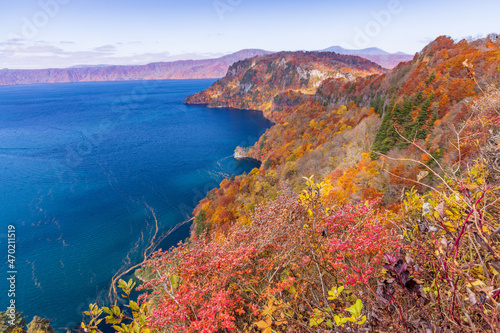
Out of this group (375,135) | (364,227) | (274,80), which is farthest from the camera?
(274,80)

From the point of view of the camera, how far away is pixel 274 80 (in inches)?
7018

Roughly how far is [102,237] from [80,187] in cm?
1782

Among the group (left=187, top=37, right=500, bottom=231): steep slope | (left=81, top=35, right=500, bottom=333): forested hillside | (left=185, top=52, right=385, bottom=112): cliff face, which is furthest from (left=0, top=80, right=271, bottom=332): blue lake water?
(left=185, top=52, right=385, bottom=112): cliff face

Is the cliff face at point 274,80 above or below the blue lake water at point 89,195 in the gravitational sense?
above

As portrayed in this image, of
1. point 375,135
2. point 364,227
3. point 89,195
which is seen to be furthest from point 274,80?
point 364,227

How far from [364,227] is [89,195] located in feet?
166

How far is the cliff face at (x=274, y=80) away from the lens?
15725 centimetres

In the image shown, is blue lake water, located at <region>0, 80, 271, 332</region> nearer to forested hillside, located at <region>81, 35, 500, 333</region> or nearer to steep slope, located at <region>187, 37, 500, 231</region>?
forested hillside, located at <region>81, 35, 500, 333</region>

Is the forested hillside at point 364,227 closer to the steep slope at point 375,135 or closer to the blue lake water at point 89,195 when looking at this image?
the steep slope at point 375,135

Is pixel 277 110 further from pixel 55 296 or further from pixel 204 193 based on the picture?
pixel 55 296

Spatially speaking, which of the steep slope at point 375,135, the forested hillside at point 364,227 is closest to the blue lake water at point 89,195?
the forested hillside at point 364,227

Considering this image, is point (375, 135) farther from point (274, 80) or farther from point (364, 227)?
point (274, 80)

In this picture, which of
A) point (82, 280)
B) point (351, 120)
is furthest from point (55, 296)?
point (351, 120)

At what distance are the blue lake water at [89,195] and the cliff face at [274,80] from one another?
77.4 metres
